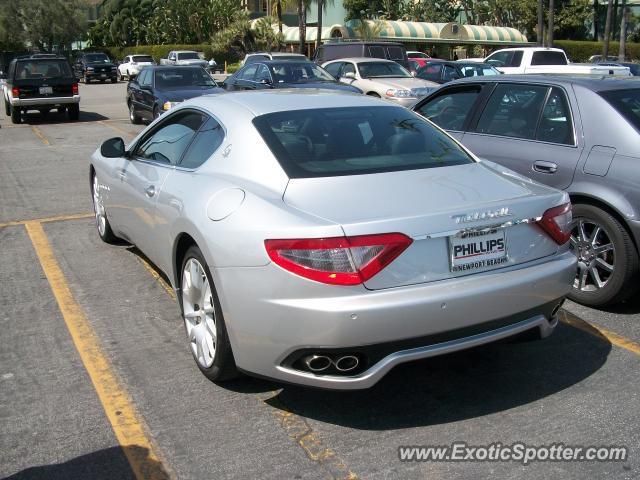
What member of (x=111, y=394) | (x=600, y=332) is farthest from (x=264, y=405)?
(x=600, y=332)

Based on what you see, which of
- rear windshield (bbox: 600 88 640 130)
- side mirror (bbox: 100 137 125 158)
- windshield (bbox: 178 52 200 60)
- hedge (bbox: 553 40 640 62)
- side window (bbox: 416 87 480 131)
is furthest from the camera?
hedge (bbox: 553 40 640 62)

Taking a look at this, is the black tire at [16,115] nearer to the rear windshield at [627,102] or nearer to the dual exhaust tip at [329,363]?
the rear windshield at [627,102]

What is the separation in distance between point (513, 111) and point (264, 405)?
3375 millimetres

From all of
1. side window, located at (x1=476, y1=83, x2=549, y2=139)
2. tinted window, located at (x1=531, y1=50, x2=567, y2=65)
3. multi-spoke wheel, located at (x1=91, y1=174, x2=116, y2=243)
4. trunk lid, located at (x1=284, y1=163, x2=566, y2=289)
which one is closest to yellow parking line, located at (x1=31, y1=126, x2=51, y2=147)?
multi-spoke wheel, located at (x1=91, y1=174, x2=116, y2=243)

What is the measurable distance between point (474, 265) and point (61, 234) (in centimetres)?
517

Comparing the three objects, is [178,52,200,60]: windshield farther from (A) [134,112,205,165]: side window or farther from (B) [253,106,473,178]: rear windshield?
(B) [253,106,473,178]: rear windshield

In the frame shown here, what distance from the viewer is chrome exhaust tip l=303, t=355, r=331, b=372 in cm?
331

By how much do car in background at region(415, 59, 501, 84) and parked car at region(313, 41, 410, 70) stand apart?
1.20m

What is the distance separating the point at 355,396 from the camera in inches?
152

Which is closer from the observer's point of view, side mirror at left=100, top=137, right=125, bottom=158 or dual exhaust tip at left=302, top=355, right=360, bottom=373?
dual exhaust tip at left=302, top=355, right=360, bottom=373

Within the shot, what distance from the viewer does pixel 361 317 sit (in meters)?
3.17

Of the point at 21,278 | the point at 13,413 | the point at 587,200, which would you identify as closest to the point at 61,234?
the point at 21,278

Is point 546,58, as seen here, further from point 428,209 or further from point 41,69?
point 428,209

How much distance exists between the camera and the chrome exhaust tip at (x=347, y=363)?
3297mm
